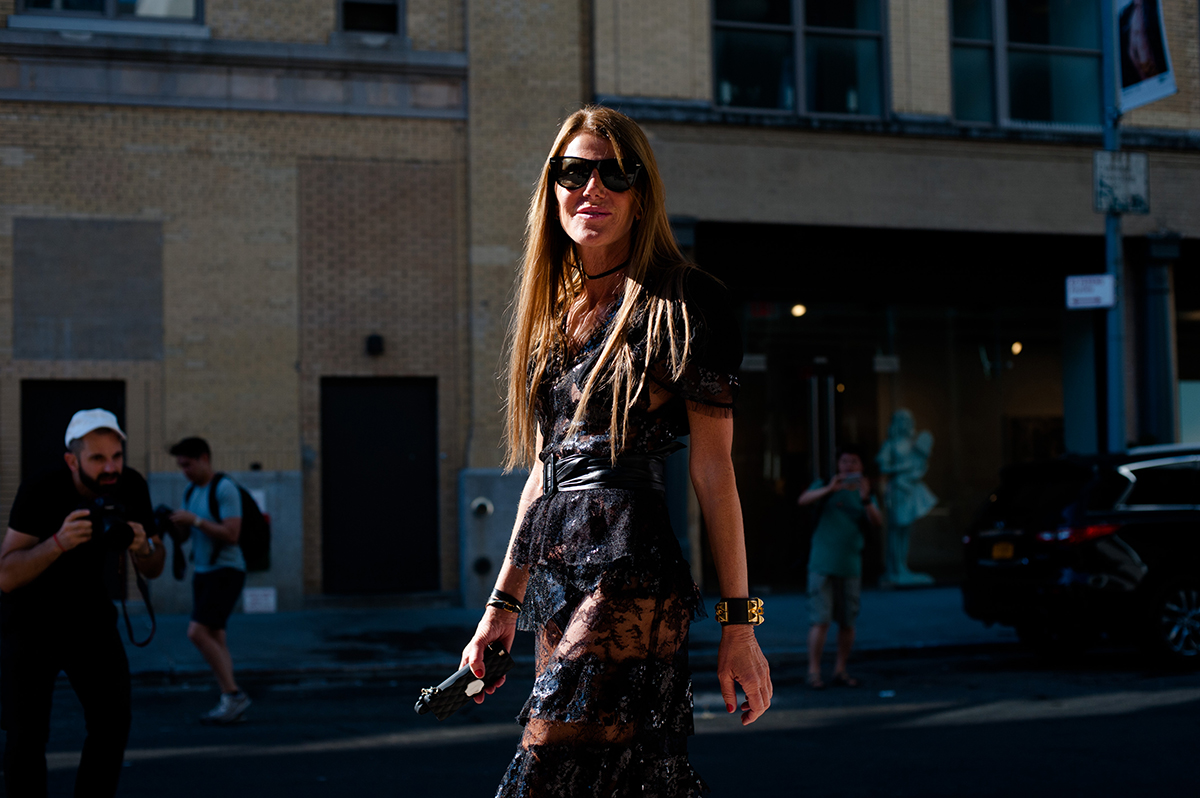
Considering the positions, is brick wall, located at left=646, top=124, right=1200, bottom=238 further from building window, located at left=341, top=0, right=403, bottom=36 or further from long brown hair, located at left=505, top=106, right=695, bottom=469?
long brown hair, located at left=505, top=106, right=695, bottom=469

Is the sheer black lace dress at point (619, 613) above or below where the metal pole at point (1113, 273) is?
below

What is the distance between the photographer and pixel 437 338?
554 inches

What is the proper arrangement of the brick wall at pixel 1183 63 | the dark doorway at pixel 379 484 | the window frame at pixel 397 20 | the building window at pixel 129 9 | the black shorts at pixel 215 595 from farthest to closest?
1. the brick wall at pixel 1183 63
2. the window frame at pixel 397 20
3. the dark doorway at pixel 379 484
4. the building window at pixel 129 9
5. the black shorts at pixel 215 595

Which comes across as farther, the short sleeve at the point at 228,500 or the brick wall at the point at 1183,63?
the brick wall at the point at 1183,63

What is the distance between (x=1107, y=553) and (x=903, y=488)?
20.7 ft

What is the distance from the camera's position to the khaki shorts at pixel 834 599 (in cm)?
909

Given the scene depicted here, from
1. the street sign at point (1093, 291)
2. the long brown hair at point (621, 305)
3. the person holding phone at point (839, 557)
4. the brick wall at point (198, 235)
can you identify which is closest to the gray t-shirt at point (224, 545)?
the person holding phone at point (839, 557)

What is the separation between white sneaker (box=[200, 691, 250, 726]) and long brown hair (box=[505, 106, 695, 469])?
542 centimetres

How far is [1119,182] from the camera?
1245 cm

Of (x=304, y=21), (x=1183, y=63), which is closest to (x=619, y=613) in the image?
(x=304, y=21)

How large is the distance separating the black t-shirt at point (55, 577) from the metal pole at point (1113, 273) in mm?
10487

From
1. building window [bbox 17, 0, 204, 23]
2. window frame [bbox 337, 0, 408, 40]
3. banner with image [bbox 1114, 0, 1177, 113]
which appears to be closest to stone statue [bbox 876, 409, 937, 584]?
banner with image [bbox 1114, 0, 1177, 113]

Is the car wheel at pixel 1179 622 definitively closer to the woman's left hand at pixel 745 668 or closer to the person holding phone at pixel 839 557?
the person holding phone at pixel 839 557

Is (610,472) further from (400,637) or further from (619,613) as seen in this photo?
(400,637)
